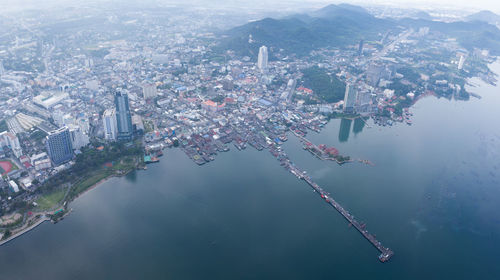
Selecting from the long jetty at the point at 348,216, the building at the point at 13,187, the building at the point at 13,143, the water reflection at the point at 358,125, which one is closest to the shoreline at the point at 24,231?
the building at the point at 13,187

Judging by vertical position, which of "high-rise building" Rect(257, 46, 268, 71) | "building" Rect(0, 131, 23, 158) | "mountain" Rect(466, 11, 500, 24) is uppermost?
"mountain" Rect(466, 11, 500, 24)

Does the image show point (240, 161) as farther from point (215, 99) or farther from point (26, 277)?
point (26, 277)

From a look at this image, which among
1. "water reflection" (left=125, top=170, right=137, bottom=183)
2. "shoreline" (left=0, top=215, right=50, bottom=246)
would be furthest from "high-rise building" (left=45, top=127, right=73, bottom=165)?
"shoreline" (left=0, top=215, right=50, bottom=246)

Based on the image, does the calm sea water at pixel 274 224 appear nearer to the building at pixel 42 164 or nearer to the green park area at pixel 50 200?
the green park area at pixel 50 200

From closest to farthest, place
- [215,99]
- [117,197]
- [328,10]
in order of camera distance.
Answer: [117,197] < [215,99] < [328,10]

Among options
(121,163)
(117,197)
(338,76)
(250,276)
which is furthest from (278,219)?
(338,76)

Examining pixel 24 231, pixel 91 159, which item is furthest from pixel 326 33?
pixel 24 231

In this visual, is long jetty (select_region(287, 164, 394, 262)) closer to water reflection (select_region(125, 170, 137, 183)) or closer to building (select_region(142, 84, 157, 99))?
water reflection (select_region(125, 170, 137, 183))
